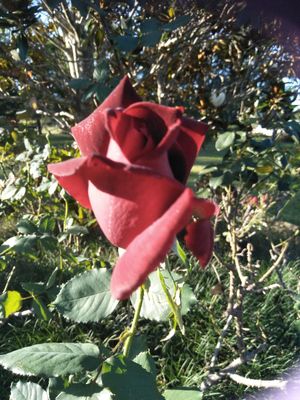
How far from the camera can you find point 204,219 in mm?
336

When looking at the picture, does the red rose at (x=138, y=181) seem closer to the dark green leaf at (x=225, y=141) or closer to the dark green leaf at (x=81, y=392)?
the dark green leaf at (x=81, y=392)

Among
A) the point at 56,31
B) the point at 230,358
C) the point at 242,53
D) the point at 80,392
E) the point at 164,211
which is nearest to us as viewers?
the point at 164,211

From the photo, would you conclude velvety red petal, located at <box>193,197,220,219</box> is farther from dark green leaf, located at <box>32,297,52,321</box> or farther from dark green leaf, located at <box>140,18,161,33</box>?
dark green leaf, located at <box>140,18,161,33</box>

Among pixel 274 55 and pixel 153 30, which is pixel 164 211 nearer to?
pixel 153 30

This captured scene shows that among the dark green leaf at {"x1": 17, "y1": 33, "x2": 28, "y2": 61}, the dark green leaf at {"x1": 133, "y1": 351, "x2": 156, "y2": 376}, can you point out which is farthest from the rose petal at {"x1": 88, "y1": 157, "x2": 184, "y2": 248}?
the dark green leaf at {"x1": 17, "y1": 33, "x2": 28, "y2": 61}

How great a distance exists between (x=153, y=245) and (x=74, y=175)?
105 mm

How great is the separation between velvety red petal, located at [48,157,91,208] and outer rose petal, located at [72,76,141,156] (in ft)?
0.07

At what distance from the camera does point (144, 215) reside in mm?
295

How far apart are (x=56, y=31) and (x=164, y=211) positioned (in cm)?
276

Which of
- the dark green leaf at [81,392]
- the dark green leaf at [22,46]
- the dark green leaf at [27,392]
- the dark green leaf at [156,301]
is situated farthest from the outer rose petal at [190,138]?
the dark green leaf at [22,46]

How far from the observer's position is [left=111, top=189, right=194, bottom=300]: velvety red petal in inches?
10.0

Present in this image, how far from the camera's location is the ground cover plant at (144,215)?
0.99 ft

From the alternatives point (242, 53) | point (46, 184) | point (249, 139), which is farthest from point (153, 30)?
point (242, 53)

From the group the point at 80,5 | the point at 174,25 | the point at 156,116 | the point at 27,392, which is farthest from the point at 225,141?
the point at 156,116
